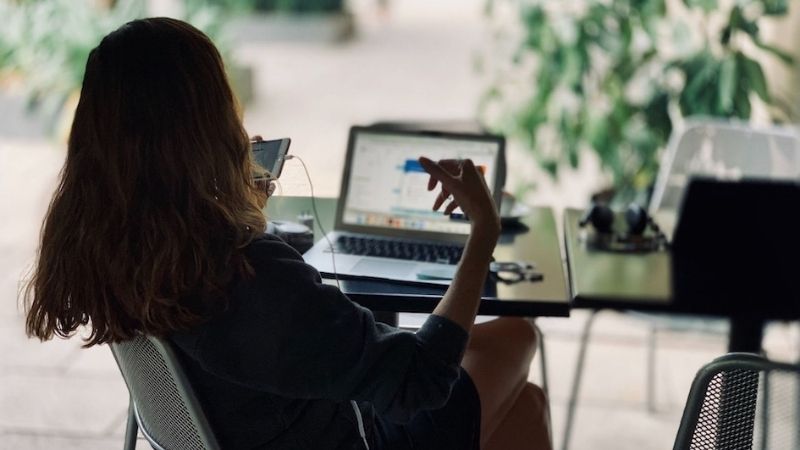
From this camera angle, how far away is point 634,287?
6.13 feet

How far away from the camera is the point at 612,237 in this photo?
213cm

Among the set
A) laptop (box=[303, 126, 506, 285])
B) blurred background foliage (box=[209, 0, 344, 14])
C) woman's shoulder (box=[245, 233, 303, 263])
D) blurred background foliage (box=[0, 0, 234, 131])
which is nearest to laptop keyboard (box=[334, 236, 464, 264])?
laptop (box=[303, 126, 506, 285])

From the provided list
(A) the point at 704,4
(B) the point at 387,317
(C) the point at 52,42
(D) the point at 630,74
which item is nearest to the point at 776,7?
(A) the point at 704,4

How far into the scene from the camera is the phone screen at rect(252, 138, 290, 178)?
1.64m

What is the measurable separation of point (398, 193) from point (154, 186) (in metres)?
0.86

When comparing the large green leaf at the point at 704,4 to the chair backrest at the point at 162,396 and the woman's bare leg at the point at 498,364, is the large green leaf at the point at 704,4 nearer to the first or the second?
the woman's bare leg at the point at 498,364

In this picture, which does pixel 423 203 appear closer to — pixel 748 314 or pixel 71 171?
pixel 748 314

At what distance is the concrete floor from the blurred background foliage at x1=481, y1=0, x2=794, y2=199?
1.81ft

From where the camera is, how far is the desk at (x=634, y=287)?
5.96 feet

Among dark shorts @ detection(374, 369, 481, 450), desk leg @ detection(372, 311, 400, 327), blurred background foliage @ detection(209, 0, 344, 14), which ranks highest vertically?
desk leg @ detection(372, 311, 400, 327)

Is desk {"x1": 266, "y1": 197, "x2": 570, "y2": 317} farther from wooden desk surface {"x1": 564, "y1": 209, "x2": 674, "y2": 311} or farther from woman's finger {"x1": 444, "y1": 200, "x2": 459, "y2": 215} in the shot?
woman's finger {"x1": 444, "y1": 200, "x2": 459, "y2": 215}

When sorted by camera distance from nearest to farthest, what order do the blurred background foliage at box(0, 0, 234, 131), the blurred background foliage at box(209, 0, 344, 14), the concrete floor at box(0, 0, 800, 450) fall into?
the concrete floor at box(0, 0, 800, 450) → the blurred background foliage at box(0, 0, 234, 131) → the blurred background foliage at box(209, 0, 344, 14)

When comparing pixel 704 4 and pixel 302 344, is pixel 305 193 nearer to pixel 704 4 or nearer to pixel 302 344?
pixel 302 344

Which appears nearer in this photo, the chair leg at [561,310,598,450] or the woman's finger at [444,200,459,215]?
the woman's finger at [444,200,459,215]
